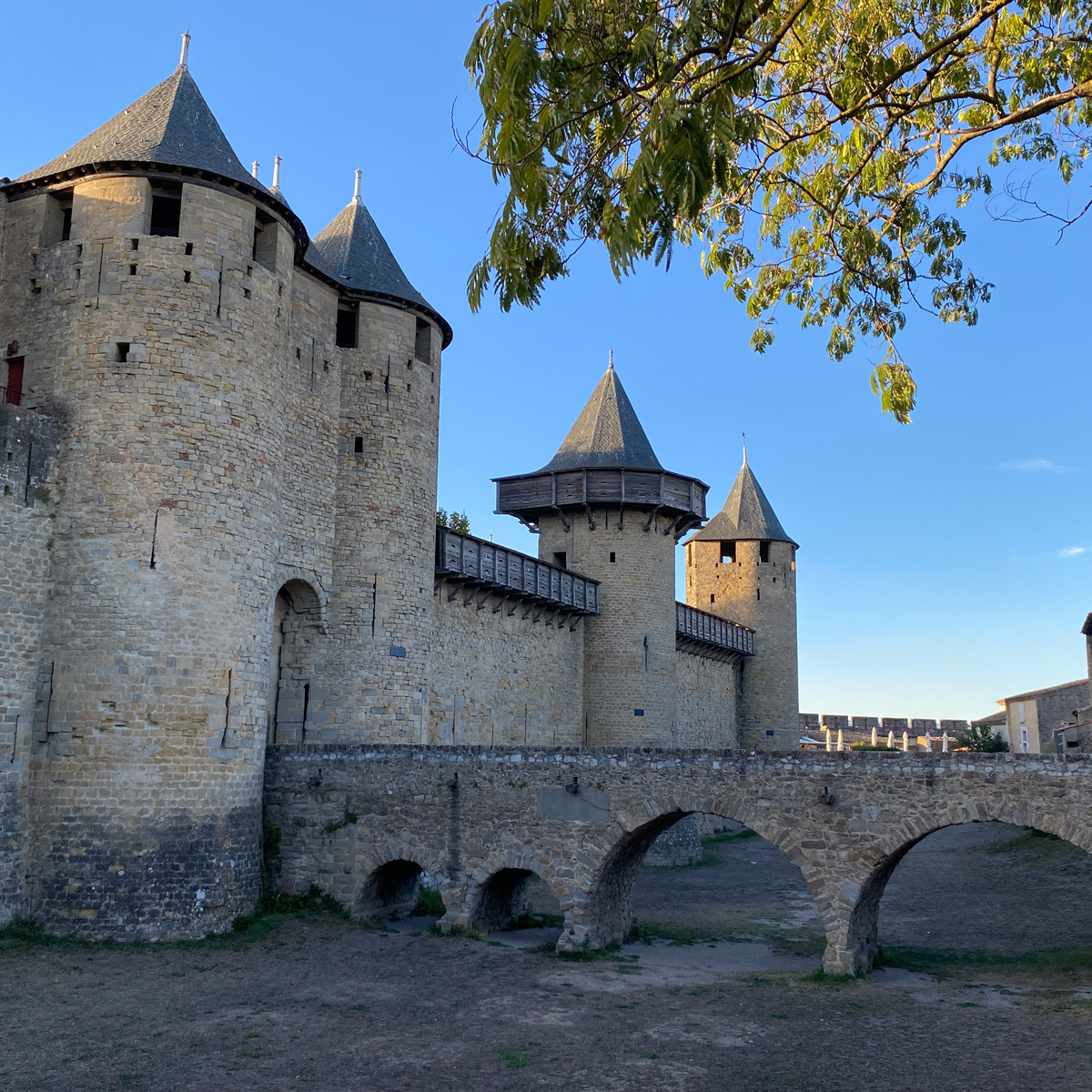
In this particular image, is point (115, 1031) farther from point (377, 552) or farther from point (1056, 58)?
point (1056, 58)

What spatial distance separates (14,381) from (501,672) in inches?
501

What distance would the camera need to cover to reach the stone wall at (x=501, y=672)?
22531 millimetres

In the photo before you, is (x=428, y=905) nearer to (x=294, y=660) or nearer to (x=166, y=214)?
(x=294, y=660)

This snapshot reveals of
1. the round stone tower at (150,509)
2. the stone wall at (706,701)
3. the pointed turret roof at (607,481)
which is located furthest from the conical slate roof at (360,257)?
the stone wall at (706,701)

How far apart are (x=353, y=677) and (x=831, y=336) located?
504 inches

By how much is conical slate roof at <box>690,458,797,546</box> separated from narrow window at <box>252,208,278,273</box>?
25123 millimetres

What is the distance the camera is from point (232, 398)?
16.1 m

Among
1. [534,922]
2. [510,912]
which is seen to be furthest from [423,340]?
[534,922]

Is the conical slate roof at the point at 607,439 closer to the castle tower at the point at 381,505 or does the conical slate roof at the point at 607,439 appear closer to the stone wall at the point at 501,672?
the stone wall at the point at 501,672

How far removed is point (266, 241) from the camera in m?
17.5

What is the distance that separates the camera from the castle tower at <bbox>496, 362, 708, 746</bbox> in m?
28.4

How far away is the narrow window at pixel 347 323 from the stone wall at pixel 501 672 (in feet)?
18.3

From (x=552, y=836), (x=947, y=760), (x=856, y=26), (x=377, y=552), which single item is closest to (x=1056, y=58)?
(x=856, y=26)

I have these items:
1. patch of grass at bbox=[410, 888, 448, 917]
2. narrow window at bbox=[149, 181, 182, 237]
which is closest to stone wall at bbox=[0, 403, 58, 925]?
narrow window at bbox=[149, 181, 182, 237]
